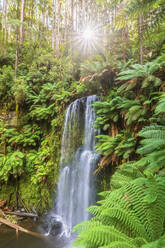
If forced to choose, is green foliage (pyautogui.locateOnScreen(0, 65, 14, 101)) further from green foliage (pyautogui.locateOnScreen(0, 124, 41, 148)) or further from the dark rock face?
the dark rock face

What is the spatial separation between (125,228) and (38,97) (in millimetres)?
7195

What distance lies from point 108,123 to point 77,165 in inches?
74.4

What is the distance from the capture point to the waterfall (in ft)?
17.1

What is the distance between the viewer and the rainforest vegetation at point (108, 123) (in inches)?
64.2

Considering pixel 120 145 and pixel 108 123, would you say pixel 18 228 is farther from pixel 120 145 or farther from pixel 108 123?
pixel 108 123

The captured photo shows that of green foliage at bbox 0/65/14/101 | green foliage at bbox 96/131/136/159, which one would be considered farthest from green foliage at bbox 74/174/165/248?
green foliage at bbox 0/65/14/101

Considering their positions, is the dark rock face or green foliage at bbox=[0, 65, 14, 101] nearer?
the dark rock face

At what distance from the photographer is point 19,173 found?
6738 millimetres

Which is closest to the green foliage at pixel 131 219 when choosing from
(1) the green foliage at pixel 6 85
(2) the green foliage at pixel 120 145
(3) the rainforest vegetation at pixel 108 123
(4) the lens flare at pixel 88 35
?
(3) the rainforest vegetation at pixel 108 123

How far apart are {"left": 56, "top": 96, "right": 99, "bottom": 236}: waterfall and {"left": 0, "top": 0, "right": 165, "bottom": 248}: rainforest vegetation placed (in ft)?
1.30

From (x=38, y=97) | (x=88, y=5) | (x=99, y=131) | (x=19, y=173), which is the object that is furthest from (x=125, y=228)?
(x=88, y=5)

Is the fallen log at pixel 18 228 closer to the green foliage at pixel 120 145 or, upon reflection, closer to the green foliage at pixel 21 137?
the green foliage at pixel 21 137

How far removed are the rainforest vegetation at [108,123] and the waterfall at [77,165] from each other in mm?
397

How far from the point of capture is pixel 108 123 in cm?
532
